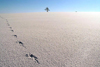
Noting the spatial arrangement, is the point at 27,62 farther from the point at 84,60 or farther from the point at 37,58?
the point at 84,60

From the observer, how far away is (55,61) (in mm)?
646

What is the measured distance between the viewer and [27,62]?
0.63 meters

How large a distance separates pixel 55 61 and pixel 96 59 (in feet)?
1.21

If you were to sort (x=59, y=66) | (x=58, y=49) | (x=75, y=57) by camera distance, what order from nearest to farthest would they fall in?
(x=59, y=66) → (x=75, y=57) → (x=58, y=49)

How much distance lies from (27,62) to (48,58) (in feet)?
0.60

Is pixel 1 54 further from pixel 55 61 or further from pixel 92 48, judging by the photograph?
pixel 92 48

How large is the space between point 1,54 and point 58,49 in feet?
1.90

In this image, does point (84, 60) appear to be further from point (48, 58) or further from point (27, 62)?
point (27, 62)

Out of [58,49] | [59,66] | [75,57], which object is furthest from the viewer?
[58,49]

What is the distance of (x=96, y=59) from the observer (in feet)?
2.21

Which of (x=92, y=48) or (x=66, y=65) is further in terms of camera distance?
(x=92, y=48)

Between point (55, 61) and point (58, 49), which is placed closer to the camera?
point (55, 61)

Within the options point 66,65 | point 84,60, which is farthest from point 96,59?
point 66,65

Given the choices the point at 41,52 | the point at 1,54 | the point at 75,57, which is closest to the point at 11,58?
the point at 1,54
